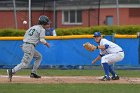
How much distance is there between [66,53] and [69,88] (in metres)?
6.70

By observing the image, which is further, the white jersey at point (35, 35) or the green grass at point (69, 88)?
the white jersey at point (35, 35)

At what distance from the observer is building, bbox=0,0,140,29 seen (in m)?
37.2

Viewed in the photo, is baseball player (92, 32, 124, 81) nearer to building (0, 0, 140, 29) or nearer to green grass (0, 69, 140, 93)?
green grass (0, 69, 140, 93)

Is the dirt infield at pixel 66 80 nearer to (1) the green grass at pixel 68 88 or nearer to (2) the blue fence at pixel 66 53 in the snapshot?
(1) the green grass at pixel 68 88

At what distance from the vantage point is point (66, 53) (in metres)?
18.4

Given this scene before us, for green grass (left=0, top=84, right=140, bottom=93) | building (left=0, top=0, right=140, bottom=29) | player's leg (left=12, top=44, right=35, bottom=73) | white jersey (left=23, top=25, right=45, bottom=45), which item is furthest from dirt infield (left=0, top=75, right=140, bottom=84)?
building (left=0, top=0, right=140, bottom=29)

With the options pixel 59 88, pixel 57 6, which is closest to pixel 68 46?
pixel 59 88

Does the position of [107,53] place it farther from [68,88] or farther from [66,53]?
[66,53]

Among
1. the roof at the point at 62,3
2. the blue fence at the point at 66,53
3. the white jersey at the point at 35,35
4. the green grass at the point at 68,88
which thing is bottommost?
the green grass at the point at 68,88

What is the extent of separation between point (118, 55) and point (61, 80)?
1722 mm

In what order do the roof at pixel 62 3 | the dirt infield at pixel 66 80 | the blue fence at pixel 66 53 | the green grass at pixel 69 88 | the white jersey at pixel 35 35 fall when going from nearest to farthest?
the green grass at pixel 69 88 < the dirt infield at pixel 66 80 < the white jersey at pixel 35 35 < the blue fence at pixel 66 53 < the roof at pixel 62 3

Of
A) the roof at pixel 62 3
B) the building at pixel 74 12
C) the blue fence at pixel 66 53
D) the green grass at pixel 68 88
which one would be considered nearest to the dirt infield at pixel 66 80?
the green grass at pixel 68 88

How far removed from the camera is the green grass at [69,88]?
1120 cm

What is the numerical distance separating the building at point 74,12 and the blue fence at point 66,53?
674 inches
